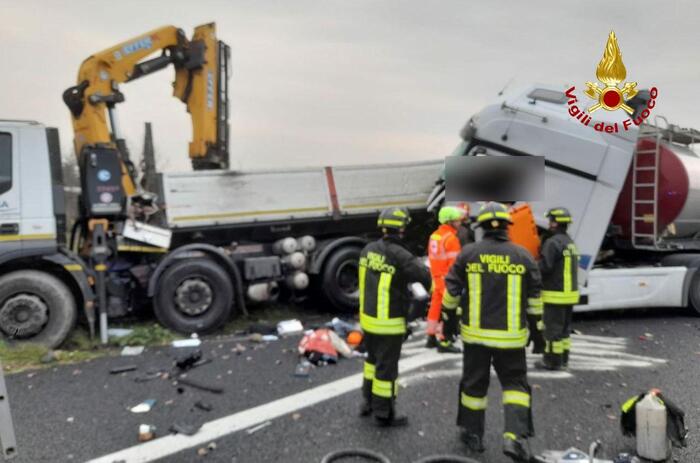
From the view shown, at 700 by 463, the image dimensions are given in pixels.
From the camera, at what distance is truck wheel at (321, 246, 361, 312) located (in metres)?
7.58

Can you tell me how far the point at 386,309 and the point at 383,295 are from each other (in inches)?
3.9

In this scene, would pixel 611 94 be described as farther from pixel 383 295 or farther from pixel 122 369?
pixel 122 369

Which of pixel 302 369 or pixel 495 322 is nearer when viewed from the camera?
pixel 495 322

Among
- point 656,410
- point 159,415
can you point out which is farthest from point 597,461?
point 159,415

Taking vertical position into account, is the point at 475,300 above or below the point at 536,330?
above

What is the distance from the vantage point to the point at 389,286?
3.96 meters

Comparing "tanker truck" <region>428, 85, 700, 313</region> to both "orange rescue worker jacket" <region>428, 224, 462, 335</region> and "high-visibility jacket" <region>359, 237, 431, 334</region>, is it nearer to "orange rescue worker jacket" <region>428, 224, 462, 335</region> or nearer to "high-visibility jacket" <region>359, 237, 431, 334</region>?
"orange rescue worker jacket" <region>428, 224, 462, 335</region>

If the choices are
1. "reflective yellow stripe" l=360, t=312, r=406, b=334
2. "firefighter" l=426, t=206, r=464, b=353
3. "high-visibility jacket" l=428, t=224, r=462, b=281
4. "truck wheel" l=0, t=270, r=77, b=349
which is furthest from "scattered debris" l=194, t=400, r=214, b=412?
"high-visibility jacket" l=428, t=224, r=462, b=281

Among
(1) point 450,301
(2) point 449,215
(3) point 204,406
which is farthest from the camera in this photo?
(2) point 449,215

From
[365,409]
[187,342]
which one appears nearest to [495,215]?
[365,409]

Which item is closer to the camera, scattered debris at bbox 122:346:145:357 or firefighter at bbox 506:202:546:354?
scattered debris at bbox 122:346:145:357

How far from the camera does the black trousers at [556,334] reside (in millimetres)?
5301

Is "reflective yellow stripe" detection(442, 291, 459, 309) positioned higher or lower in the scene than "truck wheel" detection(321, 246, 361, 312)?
higher

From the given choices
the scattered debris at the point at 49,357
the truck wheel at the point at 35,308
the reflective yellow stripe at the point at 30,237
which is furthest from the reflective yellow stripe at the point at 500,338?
the reflective yellow stripe at the point at 30,237
